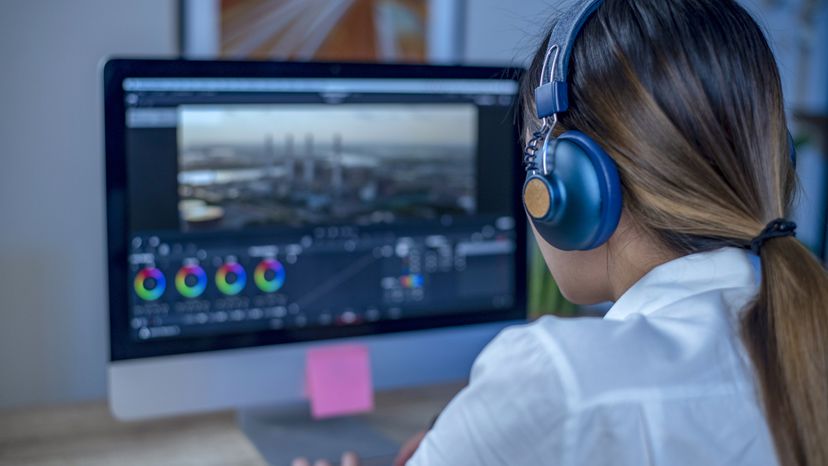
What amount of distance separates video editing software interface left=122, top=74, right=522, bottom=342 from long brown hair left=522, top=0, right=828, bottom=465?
0.56 meters

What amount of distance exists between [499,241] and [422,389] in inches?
11.8

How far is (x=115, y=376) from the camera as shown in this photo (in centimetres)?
109

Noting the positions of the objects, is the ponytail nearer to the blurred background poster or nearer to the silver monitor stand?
the silver monitor stand

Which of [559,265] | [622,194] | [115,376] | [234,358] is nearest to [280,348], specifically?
[234,358]

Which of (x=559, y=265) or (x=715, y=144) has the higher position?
(x=715, y=144)

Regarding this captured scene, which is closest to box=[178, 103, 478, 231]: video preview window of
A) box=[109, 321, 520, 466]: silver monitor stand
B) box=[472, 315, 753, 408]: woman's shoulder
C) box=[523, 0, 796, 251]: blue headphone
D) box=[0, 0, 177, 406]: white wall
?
box=[109, 321, 520, 466]: silver monitor stand

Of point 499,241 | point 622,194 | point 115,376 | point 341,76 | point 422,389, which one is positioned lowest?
point 422,389

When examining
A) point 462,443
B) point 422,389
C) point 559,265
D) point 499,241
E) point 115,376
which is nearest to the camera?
point 462,443

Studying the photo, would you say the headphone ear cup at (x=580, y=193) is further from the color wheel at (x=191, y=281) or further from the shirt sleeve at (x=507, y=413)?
the color wheel at (x=191, y=281)

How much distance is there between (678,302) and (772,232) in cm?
8

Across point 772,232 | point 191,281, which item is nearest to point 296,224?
point 191,281

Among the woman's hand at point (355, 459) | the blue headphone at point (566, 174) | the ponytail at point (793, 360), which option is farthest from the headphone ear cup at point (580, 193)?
the woman's hand at point (355, 459)

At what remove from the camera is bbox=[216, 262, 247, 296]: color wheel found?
1.13 metres

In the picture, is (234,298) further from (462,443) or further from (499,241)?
(462,443)
